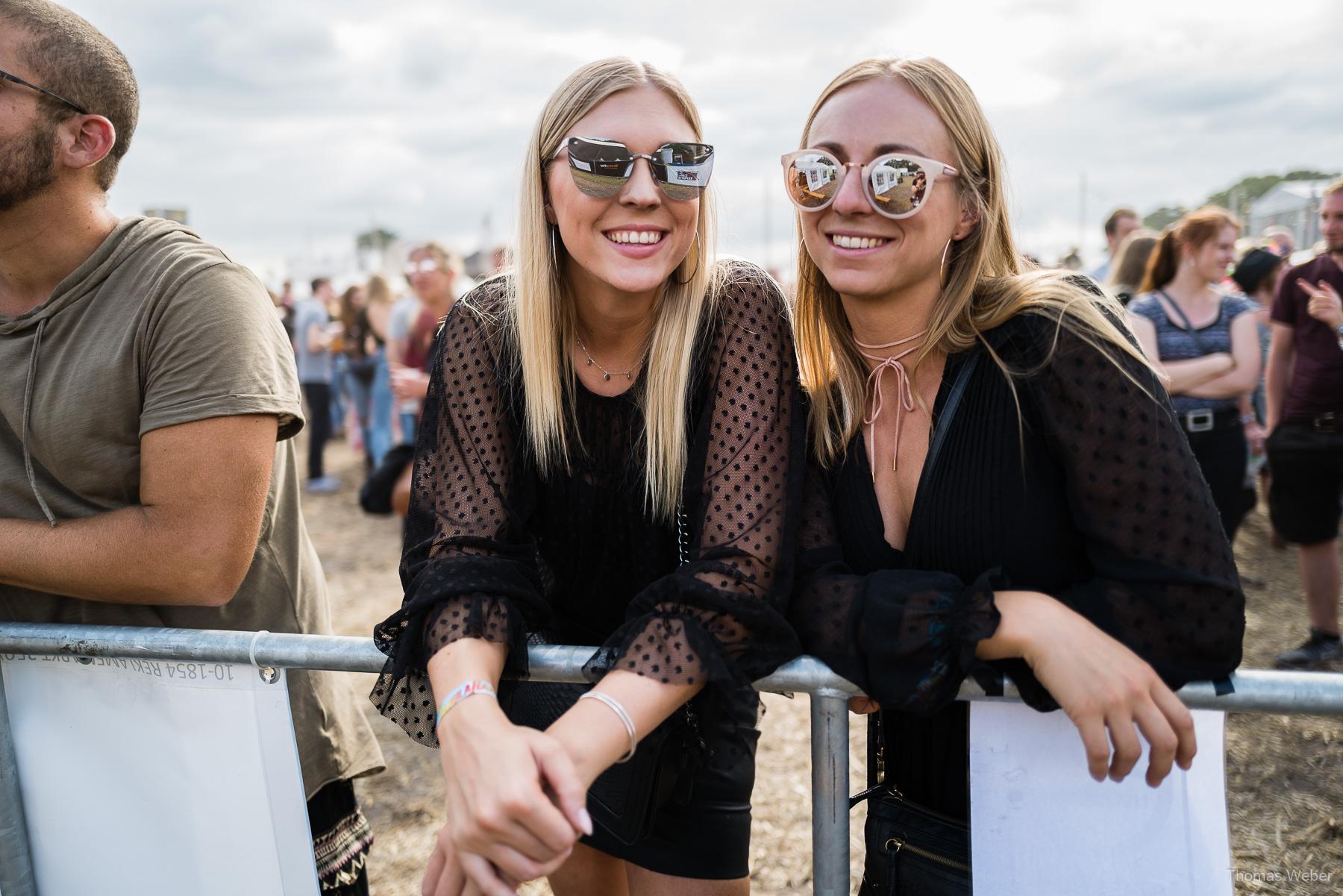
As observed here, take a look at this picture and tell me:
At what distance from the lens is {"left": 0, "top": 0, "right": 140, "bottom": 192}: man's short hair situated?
1.91 metres

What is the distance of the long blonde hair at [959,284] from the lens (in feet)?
5.69

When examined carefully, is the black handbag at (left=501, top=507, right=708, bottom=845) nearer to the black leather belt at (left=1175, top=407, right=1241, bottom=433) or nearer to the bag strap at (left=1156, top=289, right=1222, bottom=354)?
the black leather belt at (left=1175, top=407, right=1241, bottom=433)

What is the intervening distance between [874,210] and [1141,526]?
0.71 meters

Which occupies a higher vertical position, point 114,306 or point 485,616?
point 114,306

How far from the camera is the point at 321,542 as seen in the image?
890cm

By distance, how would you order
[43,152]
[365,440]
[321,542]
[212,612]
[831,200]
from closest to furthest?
[831,200]
[43,152]
[212,612]
[321,542]
[365,440]

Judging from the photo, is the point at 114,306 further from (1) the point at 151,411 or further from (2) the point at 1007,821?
(2) the point at 1007,821

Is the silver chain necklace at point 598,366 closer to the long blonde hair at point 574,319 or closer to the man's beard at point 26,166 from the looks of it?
the long blonde hair at point 574,319

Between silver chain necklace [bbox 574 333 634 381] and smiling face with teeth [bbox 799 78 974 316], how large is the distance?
0.43m

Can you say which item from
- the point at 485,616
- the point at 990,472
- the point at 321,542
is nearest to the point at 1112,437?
the point at 990,472

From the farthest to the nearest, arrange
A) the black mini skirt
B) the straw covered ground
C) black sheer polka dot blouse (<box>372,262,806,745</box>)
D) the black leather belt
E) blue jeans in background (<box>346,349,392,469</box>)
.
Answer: blue jeans in background (<box>346,349,392,469</box>), the black leather belt, the straw covered ground, the black mini skirt, black sheer polka dot blouse (<box>372,262,806,745</box>)

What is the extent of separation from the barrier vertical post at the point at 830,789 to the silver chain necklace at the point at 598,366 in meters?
0.73

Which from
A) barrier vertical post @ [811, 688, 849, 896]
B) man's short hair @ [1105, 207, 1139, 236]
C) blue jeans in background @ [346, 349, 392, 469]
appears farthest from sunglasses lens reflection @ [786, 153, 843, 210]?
blue jeans in background @ [346, 349, 392, 469]

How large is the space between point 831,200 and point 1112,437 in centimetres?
65
